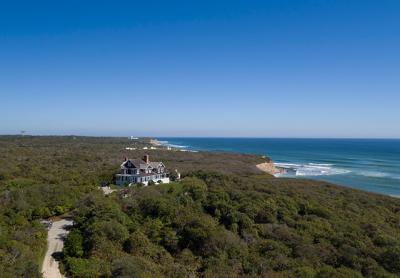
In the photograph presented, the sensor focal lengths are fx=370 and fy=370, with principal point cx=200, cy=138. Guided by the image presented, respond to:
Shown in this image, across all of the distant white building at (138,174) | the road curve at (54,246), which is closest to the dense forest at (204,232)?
the road curve at (54,246)

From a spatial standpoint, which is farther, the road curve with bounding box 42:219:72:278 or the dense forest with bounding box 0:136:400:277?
the dense forest with bounding box 0:136:400:277

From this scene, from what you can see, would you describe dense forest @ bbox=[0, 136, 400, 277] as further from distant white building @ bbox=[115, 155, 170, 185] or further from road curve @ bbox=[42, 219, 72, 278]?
distant white building @ bbox=[115, 155, 170, 185]

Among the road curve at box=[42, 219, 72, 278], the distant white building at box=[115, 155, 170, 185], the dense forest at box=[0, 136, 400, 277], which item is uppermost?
the distant white building at box=[115, 155, 170, 185]

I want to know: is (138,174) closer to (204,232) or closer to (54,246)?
(54,246)

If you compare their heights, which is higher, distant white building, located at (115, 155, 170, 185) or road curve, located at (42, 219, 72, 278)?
distant white building, located at (115, 155, 170, 185)

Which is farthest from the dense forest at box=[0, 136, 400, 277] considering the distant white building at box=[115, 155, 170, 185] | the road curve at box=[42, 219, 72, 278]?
the distant white building at box=[115, 155, 170, 185]

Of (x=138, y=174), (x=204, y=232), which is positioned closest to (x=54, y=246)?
(x=204, y=232)

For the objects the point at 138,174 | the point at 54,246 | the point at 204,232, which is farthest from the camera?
the point at 138,174
